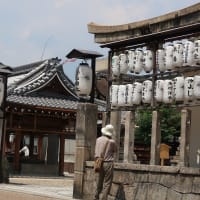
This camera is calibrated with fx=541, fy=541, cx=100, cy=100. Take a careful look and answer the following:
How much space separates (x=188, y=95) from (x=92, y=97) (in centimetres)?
334

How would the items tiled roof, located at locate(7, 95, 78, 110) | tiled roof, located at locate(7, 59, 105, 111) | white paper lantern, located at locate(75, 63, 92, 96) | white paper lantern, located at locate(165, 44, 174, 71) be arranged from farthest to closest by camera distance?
tiled roof, located at locate(7, 59, 105, 111) < tiled roof, located at locate(7, 95, 78, 110) < white paper lantern, located at locate(75, 63, 92, 96) < white paper lantern, located at locate(165, 44, 174, 71)

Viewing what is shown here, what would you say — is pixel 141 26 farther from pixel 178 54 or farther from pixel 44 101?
pixel 44 101

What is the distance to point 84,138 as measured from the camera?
14.0 meters

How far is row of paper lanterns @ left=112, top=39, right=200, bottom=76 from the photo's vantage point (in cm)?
1207

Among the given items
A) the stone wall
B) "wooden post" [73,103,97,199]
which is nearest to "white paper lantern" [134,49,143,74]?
"wooden post" [73,103,97,199]

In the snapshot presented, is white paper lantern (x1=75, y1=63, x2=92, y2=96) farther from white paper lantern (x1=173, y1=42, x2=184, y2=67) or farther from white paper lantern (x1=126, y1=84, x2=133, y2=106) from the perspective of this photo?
white paper lantern (x1=173, y1=42, x2=184, y2=67)

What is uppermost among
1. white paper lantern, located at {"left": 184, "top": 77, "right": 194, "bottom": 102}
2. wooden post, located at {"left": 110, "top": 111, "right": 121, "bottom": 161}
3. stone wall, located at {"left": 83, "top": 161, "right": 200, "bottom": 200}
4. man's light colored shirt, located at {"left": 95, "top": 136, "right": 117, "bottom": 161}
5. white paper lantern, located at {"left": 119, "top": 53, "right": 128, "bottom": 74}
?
white paper lantern, located at {"left": 119, "top": 53, "right": 128, "bottom": 74}

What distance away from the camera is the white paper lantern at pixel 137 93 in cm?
1352

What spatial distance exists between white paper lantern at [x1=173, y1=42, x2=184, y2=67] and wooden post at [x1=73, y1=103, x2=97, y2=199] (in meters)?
2.67

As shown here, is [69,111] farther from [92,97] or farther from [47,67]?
[92,97]

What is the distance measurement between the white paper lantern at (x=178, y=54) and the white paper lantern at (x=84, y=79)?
3.01 meters

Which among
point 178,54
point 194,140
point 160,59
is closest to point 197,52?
point 178,54

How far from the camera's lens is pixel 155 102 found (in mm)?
13117

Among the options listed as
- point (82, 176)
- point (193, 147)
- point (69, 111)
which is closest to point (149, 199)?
point (82, 176)
